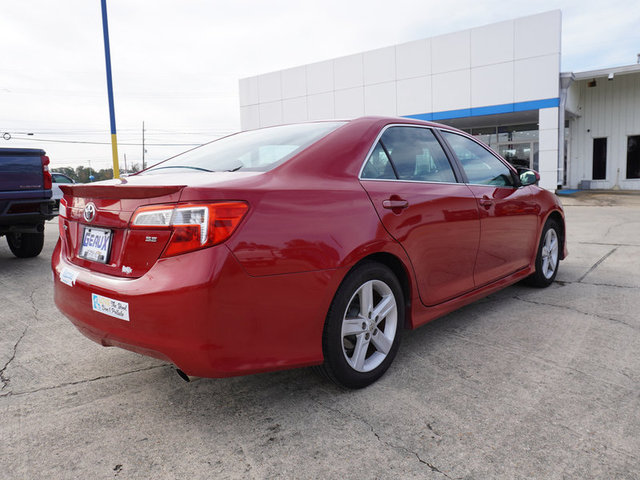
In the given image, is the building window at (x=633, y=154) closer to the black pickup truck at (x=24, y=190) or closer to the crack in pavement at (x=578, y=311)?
the crack in pavement at (x=578, y=311)

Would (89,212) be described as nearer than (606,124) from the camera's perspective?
Yes

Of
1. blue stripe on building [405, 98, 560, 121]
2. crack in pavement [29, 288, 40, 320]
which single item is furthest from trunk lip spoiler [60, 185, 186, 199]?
blue stripe on building [405, 98, 560, 121]

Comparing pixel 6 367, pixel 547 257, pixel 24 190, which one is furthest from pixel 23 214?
pixel 547 257

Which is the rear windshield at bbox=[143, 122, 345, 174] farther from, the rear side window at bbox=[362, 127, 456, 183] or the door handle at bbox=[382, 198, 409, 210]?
the door handle at bbox=[382, 198, 409, 210]

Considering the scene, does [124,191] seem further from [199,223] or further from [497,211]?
[497,211]

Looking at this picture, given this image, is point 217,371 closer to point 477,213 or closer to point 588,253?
point 477,213

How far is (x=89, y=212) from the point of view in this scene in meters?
2.40

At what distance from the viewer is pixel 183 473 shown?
1.90 meters

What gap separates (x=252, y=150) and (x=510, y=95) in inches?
732

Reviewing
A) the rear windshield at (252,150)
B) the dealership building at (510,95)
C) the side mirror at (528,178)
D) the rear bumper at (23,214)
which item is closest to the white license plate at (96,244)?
the rear windshield at (252,150)

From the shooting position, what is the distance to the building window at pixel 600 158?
68.3 ft

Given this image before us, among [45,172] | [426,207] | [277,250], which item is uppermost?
[45,172]

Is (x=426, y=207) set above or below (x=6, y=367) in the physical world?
above

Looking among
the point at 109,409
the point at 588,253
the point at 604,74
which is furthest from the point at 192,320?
the point at 604,74
